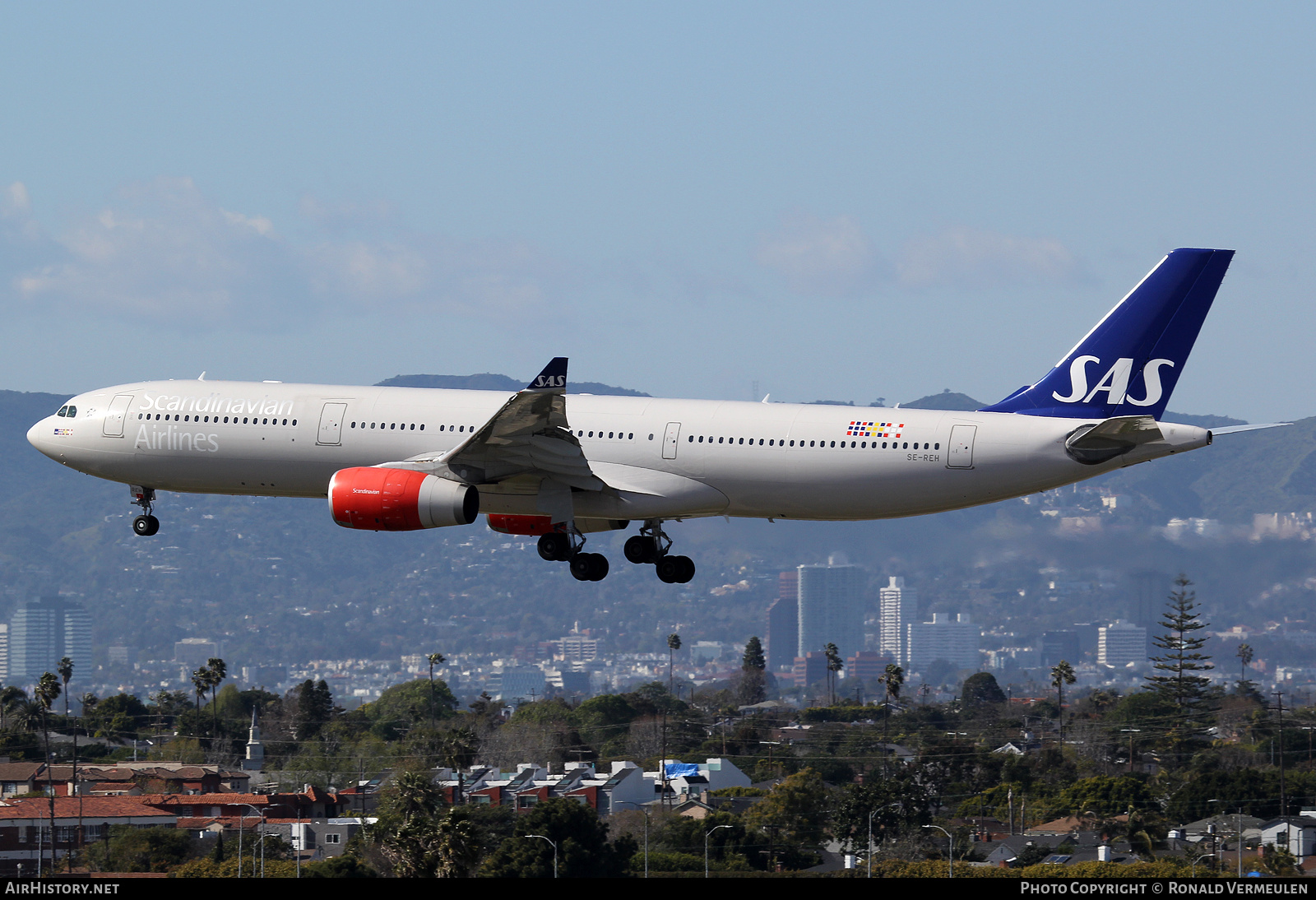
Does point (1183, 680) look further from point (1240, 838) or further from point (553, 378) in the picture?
point (553, 378)

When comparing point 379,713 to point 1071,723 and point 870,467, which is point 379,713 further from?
point 870,467

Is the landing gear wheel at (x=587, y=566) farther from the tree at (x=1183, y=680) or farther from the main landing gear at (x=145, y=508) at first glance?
the tree at (x=1183, y=680)

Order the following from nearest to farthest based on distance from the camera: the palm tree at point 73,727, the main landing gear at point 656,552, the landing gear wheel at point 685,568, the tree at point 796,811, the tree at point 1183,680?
the landing gear wheel at point 685,568 < the main landing gear at point 656,552 < the palm tree at point 73,727 < the tree at point 796,811 < the tree at point 1183,680

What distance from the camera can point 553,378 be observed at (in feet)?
136

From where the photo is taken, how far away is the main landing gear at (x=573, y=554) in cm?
4631

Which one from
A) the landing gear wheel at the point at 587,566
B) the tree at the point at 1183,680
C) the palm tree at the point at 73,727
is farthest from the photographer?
the tree at the point at 1183,680

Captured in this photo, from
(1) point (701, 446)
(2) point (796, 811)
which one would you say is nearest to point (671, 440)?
(1) point (701, 446)

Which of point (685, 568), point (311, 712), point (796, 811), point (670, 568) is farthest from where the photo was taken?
point (311, 712)

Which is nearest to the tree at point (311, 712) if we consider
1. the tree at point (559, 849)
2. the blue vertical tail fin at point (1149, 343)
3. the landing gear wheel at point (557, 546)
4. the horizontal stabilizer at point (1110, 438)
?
the tree at point (559, 849)

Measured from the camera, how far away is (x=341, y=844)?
3831 inches

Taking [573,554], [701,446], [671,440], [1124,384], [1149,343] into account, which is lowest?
[573,554]

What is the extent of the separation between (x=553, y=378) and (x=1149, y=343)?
53.2 ft

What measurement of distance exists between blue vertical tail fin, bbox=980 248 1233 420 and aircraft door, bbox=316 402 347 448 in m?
19.9

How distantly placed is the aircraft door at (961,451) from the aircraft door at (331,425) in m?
17.4
